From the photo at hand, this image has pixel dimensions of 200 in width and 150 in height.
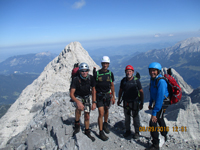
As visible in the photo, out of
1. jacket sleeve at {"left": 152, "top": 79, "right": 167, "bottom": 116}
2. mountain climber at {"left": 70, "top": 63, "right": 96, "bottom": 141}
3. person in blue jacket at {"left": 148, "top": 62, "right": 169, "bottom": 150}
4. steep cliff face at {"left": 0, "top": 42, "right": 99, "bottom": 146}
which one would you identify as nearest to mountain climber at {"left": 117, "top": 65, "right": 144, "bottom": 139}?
person in blue jacket at {"left": 148, "top": 62, "right": 169, "bottom": 150}

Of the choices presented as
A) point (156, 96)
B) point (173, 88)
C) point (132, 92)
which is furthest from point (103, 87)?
point (173, 88)

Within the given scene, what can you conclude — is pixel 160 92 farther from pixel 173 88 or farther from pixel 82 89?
pixel 82 89

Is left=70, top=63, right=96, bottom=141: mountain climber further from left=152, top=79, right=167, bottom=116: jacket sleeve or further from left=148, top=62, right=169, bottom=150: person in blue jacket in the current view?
left=152, top=79, right=167, bottom=116: jacket sleeve

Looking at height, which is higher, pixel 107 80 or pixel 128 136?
pixel 107 80

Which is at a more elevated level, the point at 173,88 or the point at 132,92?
the point at 173,88

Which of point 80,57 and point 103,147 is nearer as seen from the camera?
point 103,147

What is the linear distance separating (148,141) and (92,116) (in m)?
5.87

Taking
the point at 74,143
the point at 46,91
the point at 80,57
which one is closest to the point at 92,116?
the point at 74,143

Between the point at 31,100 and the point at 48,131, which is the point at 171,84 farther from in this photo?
the point at 31,100

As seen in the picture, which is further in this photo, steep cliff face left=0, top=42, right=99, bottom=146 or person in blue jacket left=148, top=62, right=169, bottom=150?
steep cliff face left=0, top=42, right=99, bottom=146

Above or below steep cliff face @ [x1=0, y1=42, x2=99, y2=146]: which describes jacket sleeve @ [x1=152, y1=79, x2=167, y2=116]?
above

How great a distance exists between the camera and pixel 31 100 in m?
24.7

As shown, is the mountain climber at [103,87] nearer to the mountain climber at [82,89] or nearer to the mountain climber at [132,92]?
the mountain climber at [82,89]

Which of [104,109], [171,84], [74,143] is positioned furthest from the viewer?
[104,109]
